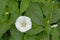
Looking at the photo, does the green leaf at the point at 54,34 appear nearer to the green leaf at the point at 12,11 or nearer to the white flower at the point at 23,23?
the white flower at the point at 23,23

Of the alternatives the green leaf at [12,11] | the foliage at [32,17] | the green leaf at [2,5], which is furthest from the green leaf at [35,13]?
the green leaf at [2,5]

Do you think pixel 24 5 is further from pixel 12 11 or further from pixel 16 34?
pixel 16 34

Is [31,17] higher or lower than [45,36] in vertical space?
higher

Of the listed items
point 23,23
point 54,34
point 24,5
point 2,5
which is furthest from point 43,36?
point 2,5

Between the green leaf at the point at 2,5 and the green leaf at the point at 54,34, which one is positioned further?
the green leaf at the point at 54,34

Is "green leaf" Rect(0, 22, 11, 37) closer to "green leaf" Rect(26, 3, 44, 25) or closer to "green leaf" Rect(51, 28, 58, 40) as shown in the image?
"green leaf" Rect(26, 3, 44, 25)

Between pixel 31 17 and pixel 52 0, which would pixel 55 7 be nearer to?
pixel 52 0

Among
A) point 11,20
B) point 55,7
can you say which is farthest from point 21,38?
point 55,7
